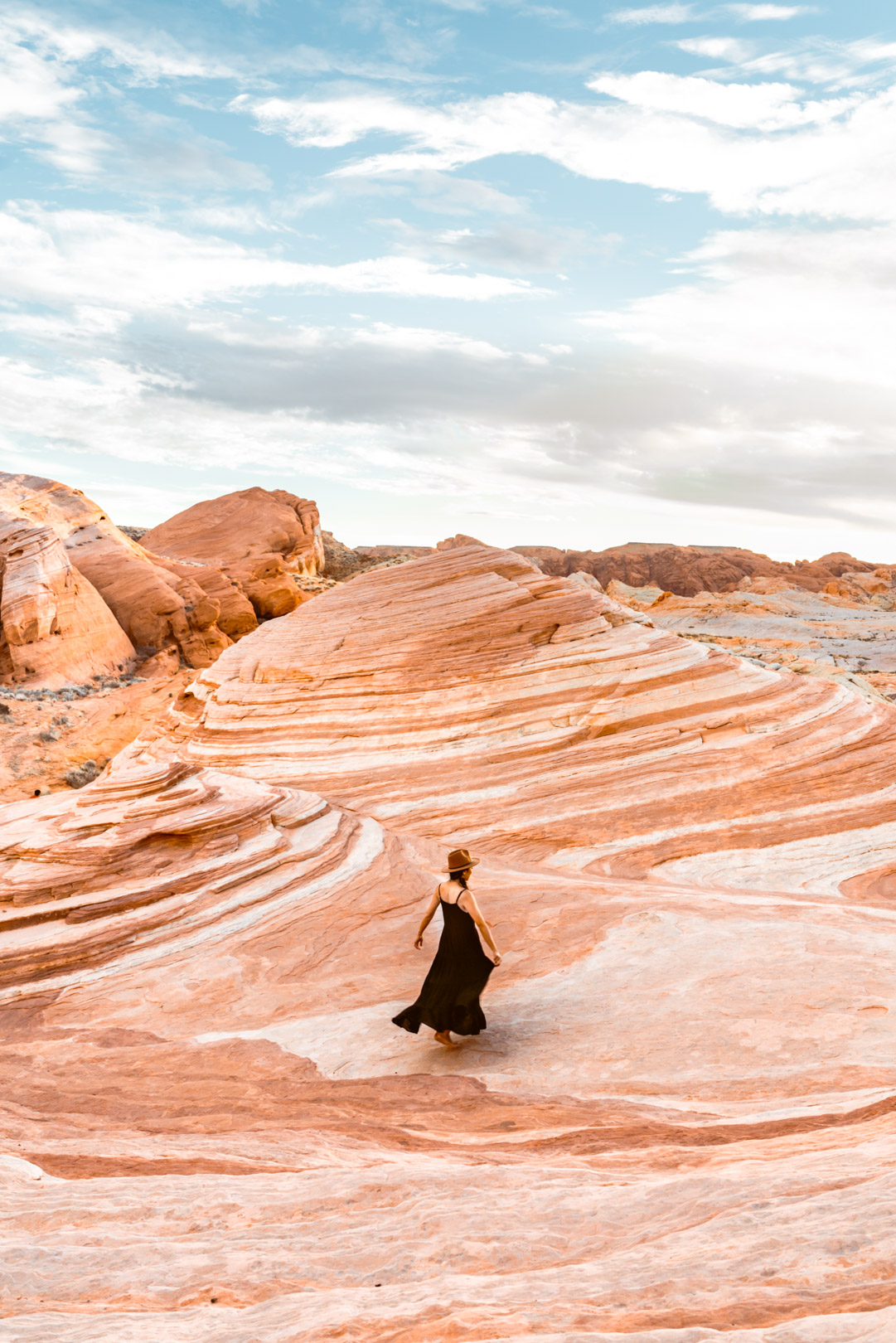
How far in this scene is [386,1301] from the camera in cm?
355

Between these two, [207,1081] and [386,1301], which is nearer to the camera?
[386,1301]

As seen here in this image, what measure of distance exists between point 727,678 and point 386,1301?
12.1 metres

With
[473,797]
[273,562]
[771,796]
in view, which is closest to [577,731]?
[473,797]

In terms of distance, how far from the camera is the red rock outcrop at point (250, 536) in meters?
42.8

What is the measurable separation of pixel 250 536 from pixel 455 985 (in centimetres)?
4376

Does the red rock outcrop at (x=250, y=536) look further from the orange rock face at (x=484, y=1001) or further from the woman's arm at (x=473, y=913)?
the woman's arm at (x=473, y=913)

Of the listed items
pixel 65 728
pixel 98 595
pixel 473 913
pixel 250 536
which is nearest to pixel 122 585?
pixel 98 595

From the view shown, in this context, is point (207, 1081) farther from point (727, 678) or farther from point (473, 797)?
point (727, 678)

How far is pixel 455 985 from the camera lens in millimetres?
7574

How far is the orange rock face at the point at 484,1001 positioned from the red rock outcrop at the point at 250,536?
971 inches

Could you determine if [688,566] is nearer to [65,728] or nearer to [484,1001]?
[65,728]

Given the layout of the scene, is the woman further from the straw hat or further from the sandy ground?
the sandy ground

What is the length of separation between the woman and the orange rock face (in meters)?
0.23

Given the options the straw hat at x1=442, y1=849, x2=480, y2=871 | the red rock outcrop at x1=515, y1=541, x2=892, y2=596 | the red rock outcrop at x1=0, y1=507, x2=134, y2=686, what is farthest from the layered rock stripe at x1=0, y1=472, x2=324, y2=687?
the red rock outcrop at x1=515, y1=541, x2=892, y2=596
